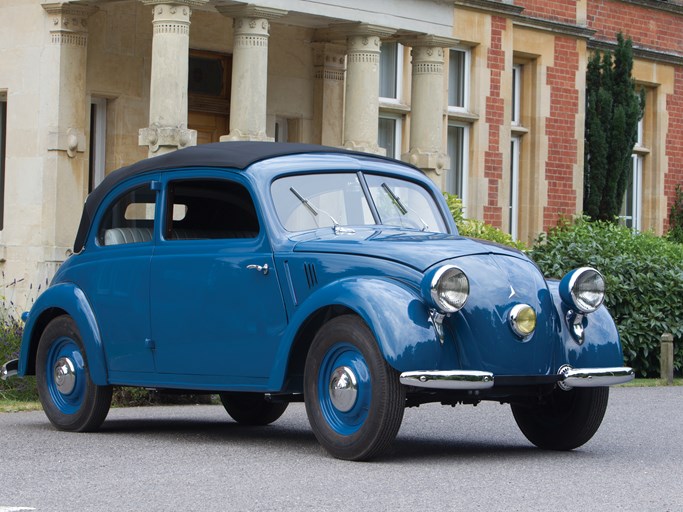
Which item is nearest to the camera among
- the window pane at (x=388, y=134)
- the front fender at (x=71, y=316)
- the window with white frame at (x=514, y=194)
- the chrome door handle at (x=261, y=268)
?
the chrome door handle at (x=261, y=268)

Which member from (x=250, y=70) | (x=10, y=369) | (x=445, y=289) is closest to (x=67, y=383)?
(x=10, y=369)

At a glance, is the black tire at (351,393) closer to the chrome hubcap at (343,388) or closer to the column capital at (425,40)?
the chrome hubcap at (343,388)

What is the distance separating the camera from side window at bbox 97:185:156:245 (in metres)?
10.1

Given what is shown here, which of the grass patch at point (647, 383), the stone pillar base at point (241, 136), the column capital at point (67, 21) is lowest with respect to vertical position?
the grass patch at point (647, 383)

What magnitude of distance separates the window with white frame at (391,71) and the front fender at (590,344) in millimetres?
14631

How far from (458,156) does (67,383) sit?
50.5 ft

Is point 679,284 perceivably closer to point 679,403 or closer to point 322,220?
point 679,403

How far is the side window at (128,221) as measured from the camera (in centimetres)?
1014

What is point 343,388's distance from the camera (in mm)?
8148

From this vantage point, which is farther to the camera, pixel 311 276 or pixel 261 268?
pixel 261 268

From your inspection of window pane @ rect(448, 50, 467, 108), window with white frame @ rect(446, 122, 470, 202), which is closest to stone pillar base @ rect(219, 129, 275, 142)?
window with white frame @ rect(446, 122, 470, 202)

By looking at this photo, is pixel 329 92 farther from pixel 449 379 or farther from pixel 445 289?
pixel 449 379

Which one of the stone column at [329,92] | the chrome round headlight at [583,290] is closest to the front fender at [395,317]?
the chrome round headlight at [583,290]

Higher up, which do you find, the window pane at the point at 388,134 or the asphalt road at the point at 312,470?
the window pane at the point at 388,134
